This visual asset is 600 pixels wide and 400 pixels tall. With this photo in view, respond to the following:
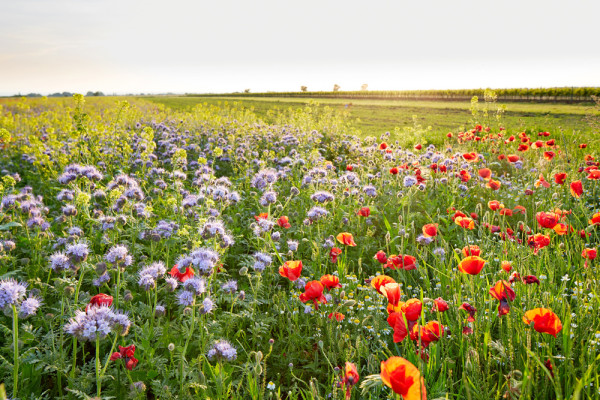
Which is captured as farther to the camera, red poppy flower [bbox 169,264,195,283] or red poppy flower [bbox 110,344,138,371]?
red poppy flower [bbox 169,264,195,283]

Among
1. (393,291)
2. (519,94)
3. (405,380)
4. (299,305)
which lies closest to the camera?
(405,380)

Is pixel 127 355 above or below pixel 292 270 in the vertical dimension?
below

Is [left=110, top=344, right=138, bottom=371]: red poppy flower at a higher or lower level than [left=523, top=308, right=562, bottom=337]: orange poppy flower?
lower

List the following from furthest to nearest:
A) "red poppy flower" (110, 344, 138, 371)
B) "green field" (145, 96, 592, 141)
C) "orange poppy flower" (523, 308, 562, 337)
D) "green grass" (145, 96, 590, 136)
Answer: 1. "green grass" (145, 96, 590, 136)
2. "green field" (145, 96, 592, 141)
3. "red poppy flower" (110, 344, 138, 371)
4. "orange poppy flower" (523, 308, 562, 337)

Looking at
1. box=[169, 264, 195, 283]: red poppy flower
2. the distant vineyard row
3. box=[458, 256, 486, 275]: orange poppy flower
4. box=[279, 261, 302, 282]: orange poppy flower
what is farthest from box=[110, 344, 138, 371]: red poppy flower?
the distant vineyard row

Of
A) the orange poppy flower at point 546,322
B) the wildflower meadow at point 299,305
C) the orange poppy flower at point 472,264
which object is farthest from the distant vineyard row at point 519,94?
the orange poppy flower at point 546,322

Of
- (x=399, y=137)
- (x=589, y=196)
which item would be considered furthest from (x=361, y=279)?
(x=399, y=137)

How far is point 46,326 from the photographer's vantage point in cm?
264

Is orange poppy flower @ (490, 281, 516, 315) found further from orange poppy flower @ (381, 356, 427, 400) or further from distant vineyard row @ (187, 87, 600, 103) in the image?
distant vineyard row @ (187, 87, 600, 103)

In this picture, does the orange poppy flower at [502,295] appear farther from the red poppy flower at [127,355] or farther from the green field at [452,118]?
the green field at [452,118]

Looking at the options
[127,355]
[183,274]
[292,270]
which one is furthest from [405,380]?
[183,274]

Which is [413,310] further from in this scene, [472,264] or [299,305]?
[299,305]

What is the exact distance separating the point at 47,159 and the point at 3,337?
490 cm

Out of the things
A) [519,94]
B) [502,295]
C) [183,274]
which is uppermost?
[519,94]
